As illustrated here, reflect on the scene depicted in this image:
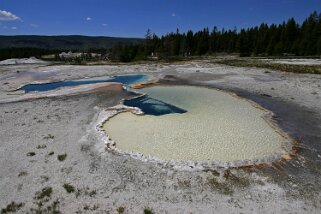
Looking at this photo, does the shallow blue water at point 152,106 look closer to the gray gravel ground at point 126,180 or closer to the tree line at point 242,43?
the gray gravel ground at point 126,180

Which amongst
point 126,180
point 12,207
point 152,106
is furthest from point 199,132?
point 12,207

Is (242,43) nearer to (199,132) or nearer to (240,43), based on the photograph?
(240,43)

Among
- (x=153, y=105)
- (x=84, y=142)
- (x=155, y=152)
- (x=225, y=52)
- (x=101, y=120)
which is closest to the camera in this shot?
(x=155, y=152)

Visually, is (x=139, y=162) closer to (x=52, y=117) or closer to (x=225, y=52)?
(x=52, y=117)

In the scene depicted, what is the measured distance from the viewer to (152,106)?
2036cm

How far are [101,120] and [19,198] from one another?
786 cm

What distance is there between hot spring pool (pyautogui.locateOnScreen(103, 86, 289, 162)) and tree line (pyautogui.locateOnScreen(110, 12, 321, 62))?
52.3 metres

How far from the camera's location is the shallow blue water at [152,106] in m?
18.6

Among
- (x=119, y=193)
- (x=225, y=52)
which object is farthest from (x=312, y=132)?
(x=225, y=52)

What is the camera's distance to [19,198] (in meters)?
8.89

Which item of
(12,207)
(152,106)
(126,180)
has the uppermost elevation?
(152,106)

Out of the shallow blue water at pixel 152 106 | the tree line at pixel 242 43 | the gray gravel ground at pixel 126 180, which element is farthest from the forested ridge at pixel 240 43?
the gray gravel ground at pixel 126 180

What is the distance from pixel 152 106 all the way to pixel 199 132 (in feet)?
22.5

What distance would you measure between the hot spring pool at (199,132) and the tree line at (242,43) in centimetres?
5229
